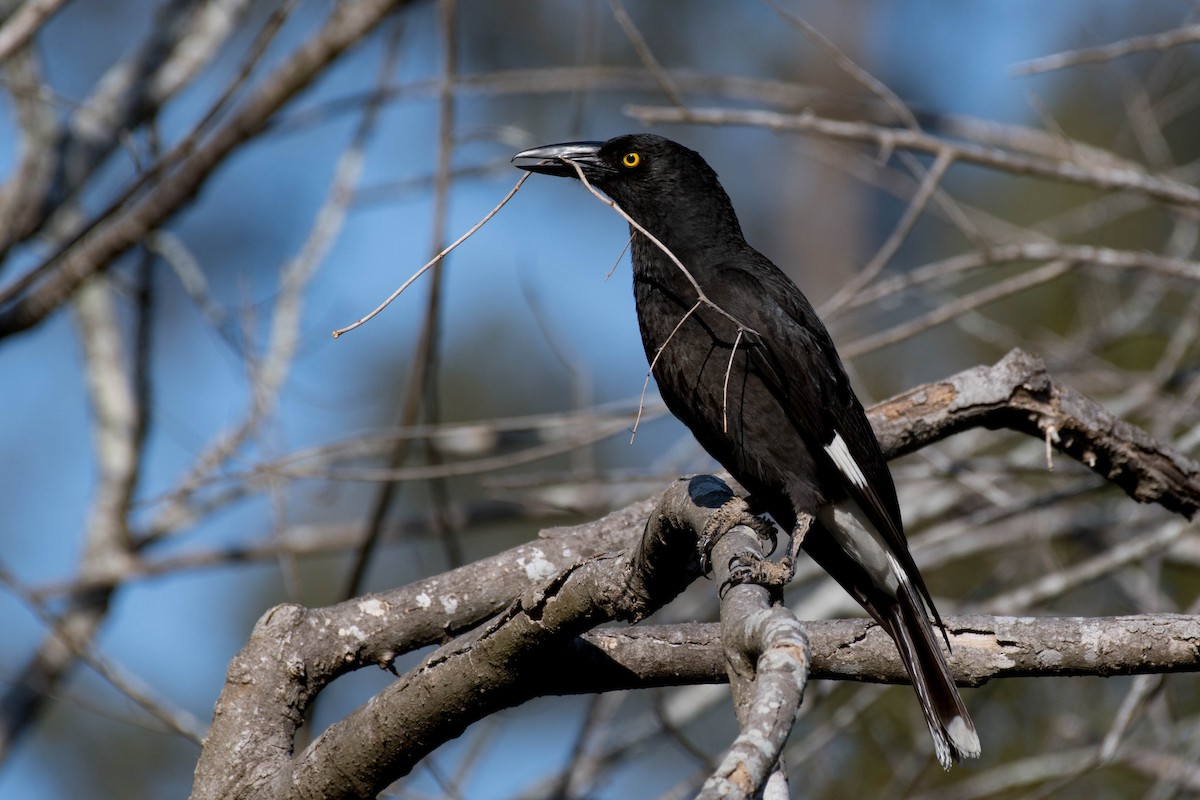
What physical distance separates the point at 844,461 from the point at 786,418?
20 cm

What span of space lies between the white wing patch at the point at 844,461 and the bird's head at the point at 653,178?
818mm

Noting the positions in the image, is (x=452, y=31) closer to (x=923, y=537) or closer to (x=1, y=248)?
(x=1, y=248)

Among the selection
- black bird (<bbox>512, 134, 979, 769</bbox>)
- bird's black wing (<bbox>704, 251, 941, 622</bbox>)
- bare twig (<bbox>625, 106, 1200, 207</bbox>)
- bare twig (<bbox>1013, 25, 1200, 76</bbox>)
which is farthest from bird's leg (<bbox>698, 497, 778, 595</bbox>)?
bare twig (<bbox>1013, 25, 1200, 76</bbox>)

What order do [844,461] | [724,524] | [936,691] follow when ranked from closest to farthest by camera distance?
1. [724,524]
2. [936,691]
3. [844,461]

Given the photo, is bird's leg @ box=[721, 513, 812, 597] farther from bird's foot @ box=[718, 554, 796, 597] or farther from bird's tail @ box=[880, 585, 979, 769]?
bird's tail @ box=[880, 585, 979, 769]

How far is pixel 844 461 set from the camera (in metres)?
3.39

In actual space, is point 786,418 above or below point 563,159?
below

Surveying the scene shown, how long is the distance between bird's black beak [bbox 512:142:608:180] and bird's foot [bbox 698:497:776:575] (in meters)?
1.39

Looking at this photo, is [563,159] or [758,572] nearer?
[758,572]

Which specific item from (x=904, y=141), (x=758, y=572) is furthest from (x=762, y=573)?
(x=904, y=141)

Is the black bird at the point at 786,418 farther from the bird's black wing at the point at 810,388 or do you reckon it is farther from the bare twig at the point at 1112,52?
the bare twig at the point at 1112,52

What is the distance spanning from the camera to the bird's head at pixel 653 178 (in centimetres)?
387

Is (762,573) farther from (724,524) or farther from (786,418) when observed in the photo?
(786,418)

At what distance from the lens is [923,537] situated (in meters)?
4.74
